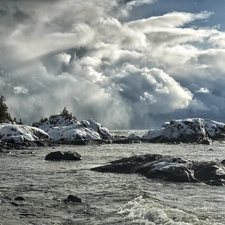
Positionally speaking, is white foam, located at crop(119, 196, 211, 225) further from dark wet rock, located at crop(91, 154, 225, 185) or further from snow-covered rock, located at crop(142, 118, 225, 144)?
snow-covered rock, located at crop(142, 118, 225, 144)

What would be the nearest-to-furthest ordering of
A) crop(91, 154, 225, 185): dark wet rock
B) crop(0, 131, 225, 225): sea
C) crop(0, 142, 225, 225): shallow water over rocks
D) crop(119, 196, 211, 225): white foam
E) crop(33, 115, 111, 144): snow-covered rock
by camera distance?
crop(119, 196, 211, 225): white foam → crop(0, 131, 225, 225): sea → crop(0, 142, 225, 225): shallow water over rocks → crop(91, 154, 225, 185): dark wet rock → crop(33, 115, 111, 144): snow-covered rock

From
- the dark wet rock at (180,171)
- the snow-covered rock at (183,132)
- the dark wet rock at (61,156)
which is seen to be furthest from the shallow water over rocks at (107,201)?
the snow-covered rock at (183,132)

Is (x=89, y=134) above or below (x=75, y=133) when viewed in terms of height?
below

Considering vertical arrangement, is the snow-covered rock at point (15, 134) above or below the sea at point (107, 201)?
above

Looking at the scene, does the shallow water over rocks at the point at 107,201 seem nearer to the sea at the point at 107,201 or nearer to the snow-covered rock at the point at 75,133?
the sea at the point at 107,201

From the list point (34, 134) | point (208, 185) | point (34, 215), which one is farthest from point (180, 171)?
point (34, 134)

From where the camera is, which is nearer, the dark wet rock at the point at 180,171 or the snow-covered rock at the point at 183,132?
the dark wet rock at the point at 180,171

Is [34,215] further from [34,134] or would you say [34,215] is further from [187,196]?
[34,134]

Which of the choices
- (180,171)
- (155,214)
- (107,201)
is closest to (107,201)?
(107,201)

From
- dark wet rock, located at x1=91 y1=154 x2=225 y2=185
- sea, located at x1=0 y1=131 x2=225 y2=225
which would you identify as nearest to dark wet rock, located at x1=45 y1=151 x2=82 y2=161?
dark wet rock, located at x1=91 y1=154 x2=225 y2=185

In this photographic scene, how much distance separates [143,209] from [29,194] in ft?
32.0

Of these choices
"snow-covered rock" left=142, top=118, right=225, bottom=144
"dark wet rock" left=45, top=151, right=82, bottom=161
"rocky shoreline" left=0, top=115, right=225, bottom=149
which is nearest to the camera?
"dark wet rock" left=45, top=151, right=82, bottom=161

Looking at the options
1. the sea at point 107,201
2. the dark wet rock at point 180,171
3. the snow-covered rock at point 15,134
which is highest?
the snow-covered rock at point 15,134

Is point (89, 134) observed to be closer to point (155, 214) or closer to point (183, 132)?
point (183, 132)
